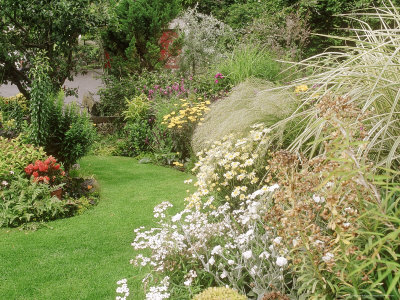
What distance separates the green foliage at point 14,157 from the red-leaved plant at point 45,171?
0.13 meters

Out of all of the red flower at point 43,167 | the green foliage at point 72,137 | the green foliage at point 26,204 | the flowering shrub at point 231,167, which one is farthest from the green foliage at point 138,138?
the flowering shrub at point 231,167

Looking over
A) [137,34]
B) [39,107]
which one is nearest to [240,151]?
[39,107]

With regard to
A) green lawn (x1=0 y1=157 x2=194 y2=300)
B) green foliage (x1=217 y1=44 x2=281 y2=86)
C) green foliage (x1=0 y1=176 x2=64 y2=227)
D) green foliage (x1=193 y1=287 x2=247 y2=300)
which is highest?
green foliage (x1=217 y1=44 x2=281 y2=86)

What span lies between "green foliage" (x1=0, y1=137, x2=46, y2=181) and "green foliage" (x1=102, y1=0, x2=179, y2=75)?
5247 millimetres

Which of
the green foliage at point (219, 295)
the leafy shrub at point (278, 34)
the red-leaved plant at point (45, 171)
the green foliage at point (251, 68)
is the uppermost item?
the leafy shrub at point (278, 34)

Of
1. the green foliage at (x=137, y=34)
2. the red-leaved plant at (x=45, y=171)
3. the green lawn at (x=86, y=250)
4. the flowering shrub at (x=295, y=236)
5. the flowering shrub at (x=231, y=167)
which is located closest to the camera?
the flowering shrub at (x=295, y=236)

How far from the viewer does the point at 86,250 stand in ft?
12.9

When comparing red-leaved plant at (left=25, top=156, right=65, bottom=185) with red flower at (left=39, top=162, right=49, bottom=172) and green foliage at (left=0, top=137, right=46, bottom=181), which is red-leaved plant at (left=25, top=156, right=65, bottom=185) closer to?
red flower at (left=39, top=162, right=49, bottom=172)

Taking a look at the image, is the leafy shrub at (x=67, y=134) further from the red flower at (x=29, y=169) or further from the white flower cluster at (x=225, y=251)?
the white flower cluster at (x=225, y=251)

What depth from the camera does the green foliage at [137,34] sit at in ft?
32.6

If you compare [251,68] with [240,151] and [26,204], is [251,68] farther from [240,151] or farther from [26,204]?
[26,204]

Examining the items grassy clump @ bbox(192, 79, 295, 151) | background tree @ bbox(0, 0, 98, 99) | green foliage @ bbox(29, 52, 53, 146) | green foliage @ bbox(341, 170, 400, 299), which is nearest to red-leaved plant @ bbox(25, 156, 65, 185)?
green foliage @ bbox(29, 52, 53, 146)

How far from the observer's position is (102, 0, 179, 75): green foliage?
9.92 m

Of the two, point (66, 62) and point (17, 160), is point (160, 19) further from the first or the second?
point (17, 160)
